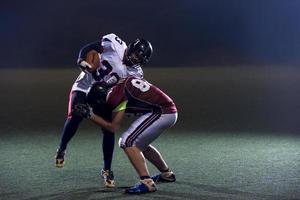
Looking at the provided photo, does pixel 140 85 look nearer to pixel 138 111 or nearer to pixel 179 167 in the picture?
pixel 138 111

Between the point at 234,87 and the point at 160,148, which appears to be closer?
the point at 160,148

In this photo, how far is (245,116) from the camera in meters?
10.9

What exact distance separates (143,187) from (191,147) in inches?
97.1

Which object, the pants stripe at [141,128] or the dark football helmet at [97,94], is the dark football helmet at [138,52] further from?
the pants stripe at [141,128]

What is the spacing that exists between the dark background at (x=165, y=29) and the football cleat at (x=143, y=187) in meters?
17.3

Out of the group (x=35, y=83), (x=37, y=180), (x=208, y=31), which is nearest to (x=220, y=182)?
(x=37, y=180)

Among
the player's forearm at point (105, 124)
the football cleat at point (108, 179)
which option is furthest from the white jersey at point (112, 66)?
the football cleat at point (108, 179)

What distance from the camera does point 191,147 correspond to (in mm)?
8305

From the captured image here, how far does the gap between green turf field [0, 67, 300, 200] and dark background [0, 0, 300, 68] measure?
8542 mm

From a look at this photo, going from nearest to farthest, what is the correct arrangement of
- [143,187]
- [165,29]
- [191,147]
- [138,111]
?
[143,187] < [138,111] < [191,147] < [165,29]

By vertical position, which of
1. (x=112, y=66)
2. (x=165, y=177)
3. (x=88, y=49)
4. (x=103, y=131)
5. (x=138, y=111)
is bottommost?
(x=165, y=177)

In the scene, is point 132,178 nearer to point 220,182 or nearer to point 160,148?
point 220,182

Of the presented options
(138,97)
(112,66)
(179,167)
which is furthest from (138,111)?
(179,167)

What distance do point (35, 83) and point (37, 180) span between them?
421 inches
